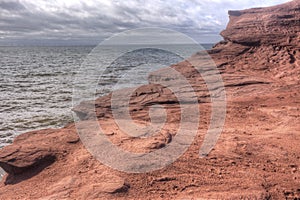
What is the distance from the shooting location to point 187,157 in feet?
20.6

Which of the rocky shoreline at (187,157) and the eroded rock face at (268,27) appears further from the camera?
the eroded rock face at (268,27)

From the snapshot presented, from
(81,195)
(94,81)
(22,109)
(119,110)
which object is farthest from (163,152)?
(94,81)

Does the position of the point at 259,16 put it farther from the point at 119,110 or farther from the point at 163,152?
the point at 163,152

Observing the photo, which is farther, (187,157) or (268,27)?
(268,27)

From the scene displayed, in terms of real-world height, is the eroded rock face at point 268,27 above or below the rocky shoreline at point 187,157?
above

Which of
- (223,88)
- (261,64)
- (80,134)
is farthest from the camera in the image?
(261,64)

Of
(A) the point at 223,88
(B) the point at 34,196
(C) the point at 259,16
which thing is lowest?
(B) the point at 34,196

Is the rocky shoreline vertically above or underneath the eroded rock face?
underneath

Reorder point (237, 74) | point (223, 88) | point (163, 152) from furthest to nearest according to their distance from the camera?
point (237, 74) < point (223, 88) < point (163, 152)

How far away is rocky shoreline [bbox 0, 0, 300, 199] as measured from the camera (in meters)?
5.11

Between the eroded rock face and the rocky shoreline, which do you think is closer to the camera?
the rocky shoreline

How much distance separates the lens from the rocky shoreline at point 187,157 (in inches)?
201

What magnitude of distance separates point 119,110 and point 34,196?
17.2ft

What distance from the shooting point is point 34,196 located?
536cm
